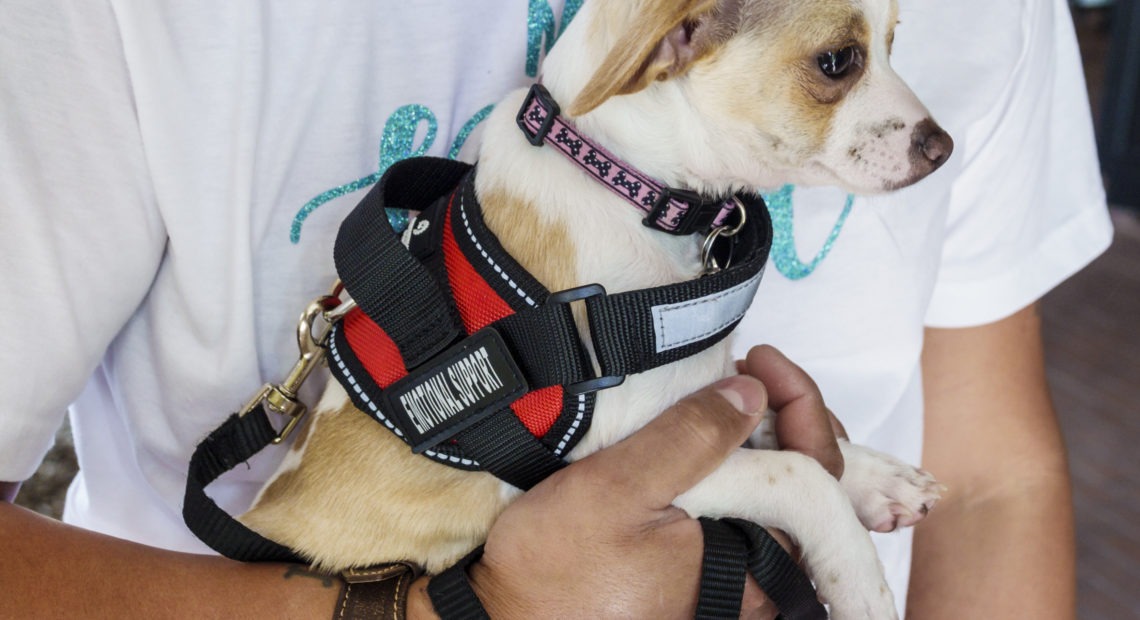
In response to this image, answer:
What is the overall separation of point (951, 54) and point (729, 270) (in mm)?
727

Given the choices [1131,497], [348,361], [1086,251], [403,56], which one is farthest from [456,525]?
[1131,497]

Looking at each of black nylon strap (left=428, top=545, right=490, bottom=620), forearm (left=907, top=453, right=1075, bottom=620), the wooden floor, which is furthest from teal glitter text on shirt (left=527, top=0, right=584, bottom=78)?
the wooden floor

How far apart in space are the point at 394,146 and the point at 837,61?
62 centimetres

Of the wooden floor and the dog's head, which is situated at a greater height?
the dog's head

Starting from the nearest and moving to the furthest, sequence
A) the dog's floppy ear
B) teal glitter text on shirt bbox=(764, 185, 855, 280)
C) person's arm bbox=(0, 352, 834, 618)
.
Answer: the dog's floppy ear, person's arm bbox=(0, 352, 834, 618), teal glitter text on shirt bbox=(764, 185, 855, 280)

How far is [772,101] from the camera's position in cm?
131

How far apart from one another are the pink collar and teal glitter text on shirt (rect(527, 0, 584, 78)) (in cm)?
20

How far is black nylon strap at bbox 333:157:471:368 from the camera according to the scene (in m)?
1.17

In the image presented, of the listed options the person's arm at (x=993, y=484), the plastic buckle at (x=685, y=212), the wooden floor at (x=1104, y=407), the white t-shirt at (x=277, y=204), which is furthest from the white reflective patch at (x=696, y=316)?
the wooden floor at (x=1104, y=407)

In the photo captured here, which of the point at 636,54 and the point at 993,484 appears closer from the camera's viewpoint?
the point at 636,54

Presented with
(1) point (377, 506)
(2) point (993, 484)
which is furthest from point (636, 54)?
(2) point (993, 484)

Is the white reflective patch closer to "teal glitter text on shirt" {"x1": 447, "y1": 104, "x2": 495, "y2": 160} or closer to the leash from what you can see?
the leash

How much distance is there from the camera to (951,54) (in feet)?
5.42

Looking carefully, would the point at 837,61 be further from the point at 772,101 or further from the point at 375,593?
the point at 375,593
